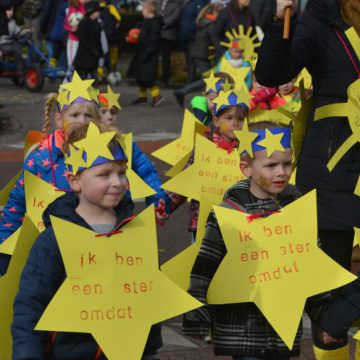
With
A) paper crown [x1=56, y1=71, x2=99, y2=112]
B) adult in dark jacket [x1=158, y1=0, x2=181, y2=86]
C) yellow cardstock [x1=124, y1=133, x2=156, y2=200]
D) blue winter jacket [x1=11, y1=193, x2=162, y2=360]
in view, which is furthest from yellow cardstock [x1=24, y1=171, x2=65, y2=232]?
adult in dark jacket [x1=158, y1=0, x2=181, y2=86]

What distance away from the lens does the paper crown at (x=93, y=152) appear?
3.72m

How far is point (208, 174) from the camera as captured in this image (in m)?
5.86

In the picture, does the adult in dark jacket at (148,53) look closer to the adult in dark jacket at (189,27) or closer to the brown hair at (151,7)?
the brown hair at (151,7)

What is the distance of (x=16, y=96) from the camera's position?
18031 mm

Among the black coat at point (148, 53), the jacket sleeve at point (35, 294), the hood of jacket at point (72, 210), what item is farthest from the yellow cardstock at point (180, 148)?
the black coat at point (148, 53)

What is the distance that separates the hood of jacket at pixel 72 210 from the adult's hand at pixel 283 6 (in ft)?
3.17

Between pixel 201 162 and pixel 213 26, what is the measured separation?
999 cm

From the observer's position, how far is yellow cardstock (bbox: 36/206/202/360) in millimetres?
3543

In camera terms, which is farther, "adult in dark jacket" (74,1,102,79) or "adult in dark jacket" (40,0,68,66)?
"adult in dark jacket" (40,0,68,66)

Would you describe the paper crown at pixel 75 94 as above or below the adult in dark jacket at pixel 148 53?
above

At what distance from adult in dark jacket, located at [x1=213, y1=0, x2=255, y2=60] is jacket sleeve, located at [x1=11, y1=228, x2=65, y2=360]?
11326 mm

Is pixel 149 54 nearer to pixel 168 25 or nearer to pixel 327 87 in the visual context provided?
pixel 168 25

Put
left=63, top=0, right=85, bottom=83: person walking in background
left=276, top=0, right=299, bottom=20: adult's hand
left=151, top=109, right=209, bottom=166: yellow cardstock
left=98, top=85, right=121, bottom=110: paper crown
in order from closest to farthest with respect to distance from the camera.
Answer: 1. left=276, top=0, right=299, bottom=20: adult's hand
2. left=98, top=85, right=121, bottom=110: paper crown
3. left=151, top=109, right=209, bottom=166: yellow cardstock
4. left=63, top=0, right=85, bottom=83: person walking in background

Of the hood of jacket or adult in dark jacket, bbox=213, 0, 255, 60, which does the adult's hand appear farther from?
adult in dark jacket, bbox=213, 0, 255, 60
